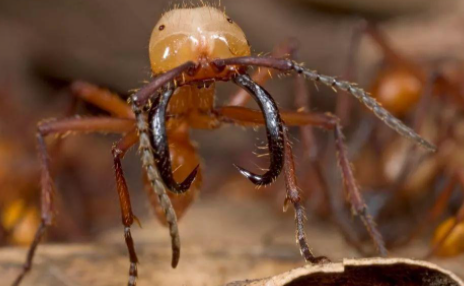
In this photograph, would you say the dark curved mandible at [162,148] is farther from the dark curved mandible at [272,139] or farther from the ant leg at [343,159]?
the ant leg at [343,159]

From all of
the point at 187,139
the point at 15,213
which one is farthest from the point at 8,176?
the point at 187,139

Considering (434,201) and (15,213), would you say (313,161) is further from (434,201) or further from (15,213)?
(15,213)

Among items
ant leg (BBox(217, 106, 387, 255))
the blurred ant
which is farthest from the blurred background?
ant leg (BBox(217, 106, 387, 255))

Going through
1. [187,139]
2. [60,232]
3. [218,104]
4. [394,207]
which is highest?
[218,104]

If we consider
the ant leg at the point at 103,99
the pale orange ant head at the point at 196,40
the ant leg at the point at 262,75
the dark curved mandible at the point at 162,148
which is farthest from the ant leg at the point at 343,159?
the ant leg at the point at 103,99

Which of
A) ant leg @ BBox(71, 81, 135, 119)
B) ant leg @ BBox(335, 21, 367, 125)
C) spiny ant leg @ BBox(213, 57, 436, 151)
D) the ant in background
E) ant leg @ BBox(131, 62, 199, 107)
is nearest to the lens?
ant leg @ BBox(131, 62, 199, 107)

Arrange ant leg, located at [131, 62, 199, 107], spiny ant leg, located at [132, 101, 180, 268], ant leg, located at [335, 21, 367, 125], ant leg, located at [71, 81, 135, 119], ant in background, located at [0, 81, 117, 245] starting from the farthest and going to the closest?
ant leg, located at [335, 21, 367, 125]
ant in background, located at [0, 81, 117, 245]
ant leg, located at [71, 81, 135, 119]
ant leg, located at [131, 62, 199, 107]
spiny ant leg, located at [132, 101, 180, 268]

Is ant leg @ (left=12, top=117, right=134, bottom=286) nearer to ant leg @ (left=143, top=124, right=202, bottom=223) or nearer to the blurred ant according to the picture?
ant leg @ (left=143, top=124, right=202, bottom=223)

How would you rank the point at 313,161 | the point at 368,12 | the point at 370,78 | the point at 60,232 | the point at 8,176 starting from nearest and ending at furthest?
1. the point at 313,161
2. the point at 60,232
3. the point at 8,176
4. the point at 370,78
5. the point at 368,12
